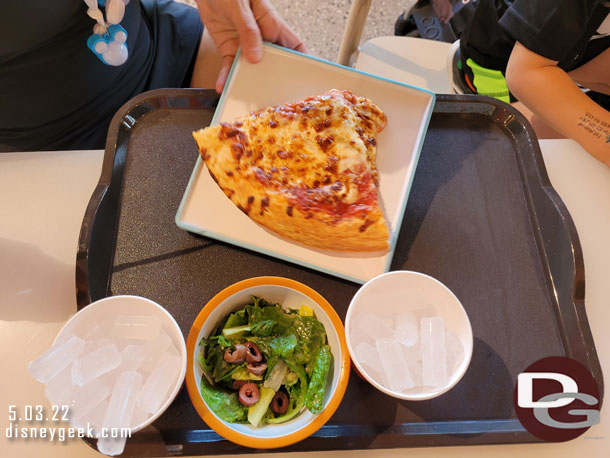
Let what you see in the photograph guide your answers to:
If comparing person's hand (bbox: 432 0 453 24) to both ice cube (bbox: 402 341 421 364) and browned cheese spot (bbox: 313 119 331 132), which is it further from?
ice cube (bbox: 402 341 421 364)

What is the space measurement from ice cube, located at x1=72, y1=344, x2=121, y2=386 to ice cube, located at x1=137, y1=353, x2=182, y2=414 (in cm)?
8

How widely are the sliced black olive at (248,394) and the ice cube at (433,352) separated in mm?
361

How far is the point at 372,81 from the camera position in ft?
4.18

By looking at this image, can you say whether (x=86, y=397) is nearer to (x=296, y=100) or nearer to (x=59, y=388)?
(x=59, y=388)

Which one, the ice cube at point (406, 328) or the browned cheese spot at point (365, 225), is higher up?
the browned cheese spot at point (365, 225)

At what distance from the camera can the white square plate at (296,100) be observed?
1146 mm

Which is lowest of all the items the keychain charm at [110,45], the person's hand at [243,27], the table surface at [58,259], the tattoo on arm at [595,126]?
the table surface at [58,259]

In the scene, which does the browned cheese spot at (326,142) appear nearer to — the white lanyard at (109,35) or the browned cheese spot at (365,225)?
the browned cheese spot at (365,225)

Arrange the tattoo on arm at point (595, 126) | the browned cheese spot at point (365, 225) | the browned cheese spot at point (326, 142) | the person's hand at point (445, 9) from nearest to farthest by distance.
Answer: the browned cheese spot at point (365, 225) → the browned cheese spot at point (326, 142) → the tattoo on arm at point (595, 126) → the person's hand at point (445, 9)

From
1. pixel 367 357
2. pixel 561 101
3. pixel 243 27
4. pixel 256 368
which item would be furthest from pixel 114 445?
pixel 561 101

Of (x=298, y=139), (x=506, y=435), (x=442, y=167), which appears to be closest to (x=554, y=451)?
(x=506, y=435)

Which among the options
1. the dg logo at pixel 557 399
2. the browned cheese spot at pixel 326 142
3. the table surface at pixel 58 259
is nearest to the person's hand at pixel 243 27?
the browned cheese spot at pixel 326 142

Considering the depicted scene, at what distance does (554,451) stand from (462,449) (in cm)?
22

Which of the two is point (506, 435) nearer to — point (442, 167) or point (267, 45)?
point (442, 167)
